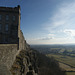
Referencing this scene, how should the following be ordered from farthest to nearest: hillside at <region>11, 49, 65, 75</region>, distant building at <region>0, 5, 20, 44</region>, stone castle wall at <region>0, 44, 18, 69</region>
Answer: distant building at <region>0, 5, 20, 44</region>
hillside at <region>11, 49, 65, 75</region>
stone castle wall at <region>0, 44, 18, 69</region>

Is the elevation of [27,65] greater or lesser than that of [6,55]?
lesser

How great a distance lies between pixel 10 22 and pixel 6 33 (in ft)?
11.0

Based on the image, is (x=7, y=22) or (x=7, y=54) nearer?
(x=7, y=54)

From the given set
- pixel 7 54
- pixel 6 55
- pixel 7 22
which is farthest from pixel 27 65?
pixel 7 22

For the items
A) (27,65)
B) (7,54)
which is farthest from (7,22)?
(27,65)

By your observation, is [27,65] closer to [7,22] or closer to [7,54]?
[7,54]

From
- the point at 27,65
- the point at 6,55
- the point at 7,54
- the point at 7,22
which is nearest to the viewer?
the point at 6,55

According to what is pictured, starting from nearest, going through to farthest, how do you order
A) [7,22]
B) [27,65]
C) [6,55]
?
[6,55], [27,65], [7,22]

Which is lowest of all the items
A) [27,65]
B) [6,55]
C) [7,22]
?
[27,65]

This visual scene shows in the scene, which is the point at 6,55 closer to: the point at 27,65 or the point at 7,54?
the point at 7,54

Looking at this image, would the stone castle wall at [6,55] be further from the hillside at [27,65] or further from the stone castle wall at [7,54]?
the hillside at [27,65]

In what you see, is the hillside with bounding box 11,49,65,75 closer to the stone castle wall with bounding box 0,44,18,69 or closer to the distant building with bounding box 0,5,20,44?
the stone castle wall with bounding box 0,44,18,69

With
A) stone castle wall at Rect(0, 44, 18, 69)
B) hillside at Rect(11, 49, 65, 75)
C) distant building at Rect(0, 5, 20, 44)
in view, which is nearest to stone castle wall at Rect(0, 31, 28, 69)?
stone castle wall at Rect(0, 44, 18, 69)

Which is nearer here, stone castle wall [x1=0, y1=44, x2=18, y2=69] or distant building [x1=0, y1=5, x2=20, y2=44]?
stone castle wall [x1=0, y1=44, x2=18, y2=69]
